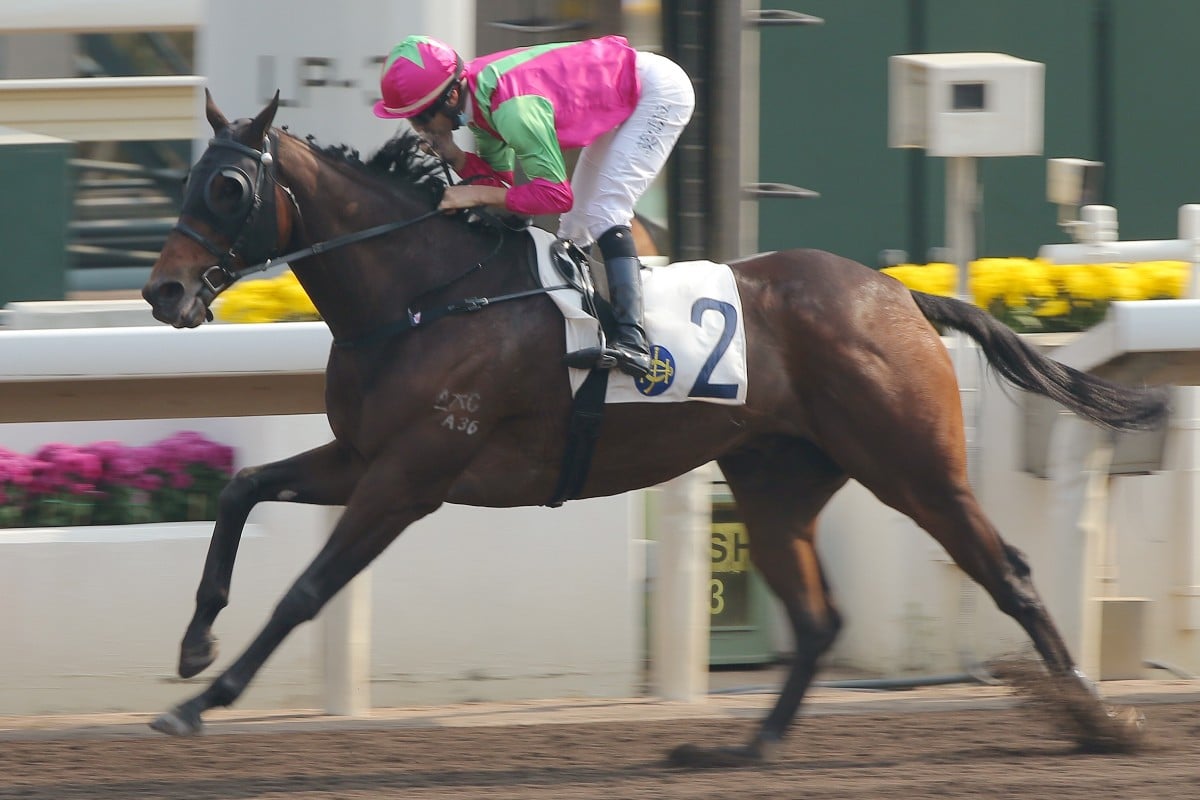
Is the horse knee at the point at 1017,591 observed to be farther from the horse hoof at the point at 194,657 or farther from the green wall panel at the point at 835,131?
the green wall panel at the point at 835,131

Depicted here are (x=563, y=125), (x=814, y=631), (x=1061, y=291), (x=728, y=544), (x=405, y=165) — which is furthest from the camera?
(x=728, y=544)

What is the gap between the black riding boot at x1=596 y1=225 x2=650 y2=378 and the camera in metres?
4.95

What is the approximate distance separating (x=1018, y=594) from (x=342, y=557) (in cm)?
194

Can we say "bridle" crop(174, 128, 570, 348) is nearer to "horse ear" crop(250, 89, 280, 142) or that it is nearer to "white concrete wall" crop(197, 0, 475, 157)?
"horse ear" crop(250, 89, 280, 142)

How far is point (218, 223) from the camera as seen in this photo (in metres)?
4.78

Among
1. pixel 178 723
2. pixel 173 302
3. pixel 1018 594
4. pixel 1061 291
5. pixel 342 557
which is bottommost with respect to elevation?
pixel 178 723

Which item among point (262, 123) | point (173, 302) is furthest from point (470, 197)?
point (173, 302)

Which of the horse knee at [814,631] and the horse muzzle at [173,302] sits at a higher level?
the horse muzzle at [173,302]

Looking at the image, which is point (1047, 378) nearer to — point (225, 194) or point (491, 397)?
point (491, 397)

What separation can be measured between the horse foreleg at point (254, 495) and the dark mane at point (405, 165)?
785mm

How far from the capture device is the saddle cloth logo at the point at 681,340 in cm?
502

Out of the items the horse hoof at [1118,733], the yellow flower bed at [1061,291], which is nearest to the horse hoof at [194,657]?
the horse hoof at [1118,733]

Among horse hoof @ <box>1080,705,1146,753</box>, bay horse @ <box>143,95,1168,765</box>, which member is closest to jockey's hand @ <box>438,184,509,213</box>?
bay horse @ <box>143,95,1168,765</box>

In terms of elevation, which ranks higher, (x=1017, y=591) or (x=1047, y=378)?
(x=1047, y=378)
